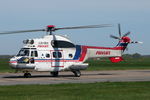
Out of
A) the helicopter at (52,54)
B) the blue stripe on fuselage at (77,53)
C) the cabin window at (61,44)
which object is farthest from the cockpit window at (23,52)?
the blue stripe on fuselage at (77,53)

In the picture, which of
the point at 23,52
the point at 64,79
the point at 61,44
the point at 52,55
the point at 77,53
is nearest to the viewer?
the point at 64,79

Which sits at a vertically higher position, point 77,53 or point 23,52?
point 23,52

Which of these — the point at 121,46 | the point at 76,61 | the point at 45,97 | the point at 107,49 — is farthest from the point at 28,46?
the point at 45,97

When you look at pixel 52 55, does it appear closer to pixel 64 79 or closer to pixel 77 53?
pixel 77 53

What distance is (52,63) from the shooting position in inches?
1336

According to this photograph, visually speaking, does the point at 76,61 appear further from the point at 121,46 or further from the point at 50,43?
the point at 121,46

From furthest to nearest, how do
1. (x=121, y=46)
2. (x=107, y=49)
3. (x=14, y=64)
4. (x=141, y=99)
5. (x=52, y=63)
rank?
(x=121, y=46), (x=107, y=49), (x=52, y=63), (x=14, y=64), (x=141, y=99)

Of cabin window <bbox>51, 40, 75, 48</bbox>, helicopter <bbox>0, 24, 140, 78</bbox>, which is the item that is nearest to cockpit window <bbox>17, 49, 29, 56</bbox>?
helicopter <bbox>0, 24, 140, 78</bbox>

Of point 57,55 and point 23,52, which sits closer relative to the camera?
point 23,52

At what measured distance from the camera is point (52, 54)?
33.9m

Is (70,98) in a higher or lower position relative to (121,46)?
lower

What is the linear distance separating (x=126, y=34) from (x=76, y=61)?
28.0 feet

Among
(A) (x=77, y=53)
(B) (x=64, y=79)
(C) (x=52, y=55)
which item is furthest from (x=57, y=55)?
(B) (x=64, y=79)

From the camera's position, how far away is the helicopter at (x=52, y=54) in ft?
106
